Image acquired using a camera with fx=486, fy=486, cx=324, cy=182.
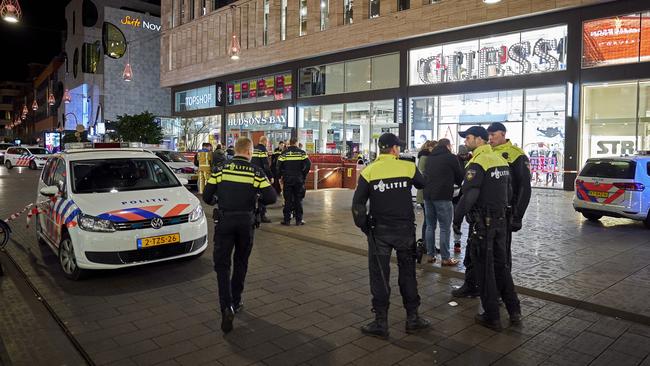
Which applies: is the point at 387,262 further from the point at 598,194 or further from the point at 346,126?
the point at 346,126

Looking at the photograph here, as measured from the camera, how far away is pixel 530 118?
1986cm

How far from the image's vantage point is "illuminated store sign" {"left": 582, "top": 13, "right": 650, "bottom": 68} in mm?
16984

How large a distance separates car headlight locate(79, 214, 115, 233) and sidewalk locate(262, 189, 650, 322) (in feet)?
12.5

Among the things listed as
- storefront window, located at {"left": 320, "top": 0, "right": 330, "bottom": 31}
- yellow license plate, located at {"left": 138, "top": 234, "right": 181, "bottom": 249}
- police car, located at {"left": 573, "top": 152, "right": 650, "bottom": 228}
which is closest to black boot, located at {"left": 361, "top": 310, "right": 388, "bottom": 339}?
yellow license plate, located at {"left": 138, "top": 234, "right": 181, "bottom": 249}

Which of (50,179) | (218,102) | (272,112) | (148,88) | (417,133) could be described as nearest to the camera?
(50,179)

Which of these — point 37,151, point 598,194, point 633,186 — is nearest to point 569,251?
point 633,186

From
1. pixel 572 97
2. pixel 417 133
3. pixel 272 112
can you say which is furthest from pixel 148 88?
pixel 572 97

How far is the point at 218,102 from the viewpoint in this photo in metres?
36.0

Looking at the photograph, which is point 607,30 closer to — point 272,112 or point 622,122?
point 622,122

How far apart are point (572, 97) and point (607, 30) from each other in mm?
2579

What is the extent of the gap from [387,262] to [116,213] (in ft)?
11.6

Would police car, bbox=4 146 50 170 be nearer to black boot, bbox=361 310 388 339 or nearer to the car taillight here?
the car taillight

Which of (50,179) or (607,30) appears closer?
(50,179)

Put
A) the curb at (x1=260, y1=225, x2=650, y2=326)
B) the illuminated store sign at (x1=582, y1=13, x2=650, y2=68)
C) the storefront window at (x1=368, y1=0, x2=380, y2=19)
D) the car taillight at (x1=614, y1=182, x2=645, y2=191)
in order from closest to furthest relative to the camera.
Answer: the curb at (x1=260, y1=225, x2=650, y2=326), the car taillight at (x1=614, y1=182, x2=645, y2=191), the illuminated store sign at (x1=582, y1=13, x2=650, y2=68), the storefront window at (x1=368, y1=0, x2=380, y2=19)
